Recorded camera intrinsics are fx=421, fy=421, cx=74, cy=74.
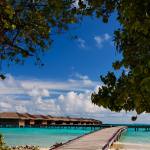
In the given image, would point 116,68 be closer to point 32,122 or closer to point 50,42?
Result: point 50,42

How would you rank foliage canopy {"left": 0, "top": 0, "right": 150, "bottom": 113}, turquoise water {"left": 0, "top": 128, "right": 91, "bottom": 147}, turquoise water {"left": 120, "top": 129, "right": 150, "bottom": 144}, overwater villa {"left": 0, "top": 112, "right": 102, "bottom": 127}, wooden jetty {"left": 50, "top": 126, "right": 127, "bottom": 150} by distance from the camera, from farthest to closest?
1. overwater villa {"left": 0, "top": 112, "right": 102, "bottom": 127}
2. turquoise water {"left": 120, "top": 129, "right": 150, "bottom": 144}
3. turquoise water {"left": 0, "top": 128, "right": 91, "bottom": 147}
4. wooden jetty {"left": 50, "top": 126, "right": 127, "bottom": 150}
5. foliage canopy {"left": 0, "top": 0, "right": 150, "bottom": 113}

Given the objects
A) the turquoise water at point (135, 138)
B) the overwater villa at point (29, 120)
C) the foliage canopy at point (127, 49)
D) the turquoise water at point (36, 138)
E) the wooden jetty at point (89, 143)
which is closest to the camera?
the foliage canopy at point (127, 49)

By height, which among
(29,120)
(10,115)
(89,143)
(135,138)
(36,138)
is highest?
(10,115)

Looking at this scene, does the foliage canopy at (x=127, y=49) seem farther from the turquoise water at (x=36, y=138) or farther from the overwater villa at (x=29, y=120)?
the overwater villa at (x=29, y=120)

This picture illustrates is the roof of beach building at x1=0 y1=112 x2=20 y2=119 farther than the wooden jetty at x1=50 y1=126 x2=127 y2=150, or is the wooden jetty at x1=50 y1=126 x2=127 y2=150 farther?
the roof of beach building at x1=0 y1=112 x2=20 y2=119

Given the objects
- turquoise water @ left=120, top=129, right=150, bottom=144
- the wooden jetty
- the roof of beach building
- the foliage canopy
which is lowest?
turquoise water @ left=120, top=129, right=150, bottom=144

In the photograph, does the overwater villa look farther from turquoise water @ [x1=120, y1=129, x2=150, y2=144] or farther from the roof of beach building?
turquoise water @ [x1=120, y1=129, x2=150, y2=144]

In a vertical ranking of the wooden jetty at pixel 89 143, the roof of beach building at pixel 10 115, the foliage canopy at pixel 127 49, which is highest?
the roof of beach building at pixel 10 115

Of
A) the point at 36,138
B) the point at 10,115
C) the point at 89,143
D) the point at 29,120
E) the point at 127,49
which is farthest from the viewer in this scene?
the point at 29,120

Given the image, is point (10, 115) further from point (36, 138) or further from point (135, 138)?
point (135, 138)

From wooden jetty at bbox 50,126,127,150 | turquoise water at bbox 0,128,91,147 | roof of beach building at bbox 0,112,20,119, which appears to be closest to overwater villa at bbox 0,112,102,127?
roof of beach building at bbox 0,112,20,119


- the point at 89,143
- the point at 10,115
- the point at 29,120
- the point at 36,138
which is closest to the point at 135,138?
the point at 36,138

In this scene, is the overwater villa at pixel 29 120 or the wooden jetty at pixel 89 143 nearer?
the wooden jetty at pixel 89 143

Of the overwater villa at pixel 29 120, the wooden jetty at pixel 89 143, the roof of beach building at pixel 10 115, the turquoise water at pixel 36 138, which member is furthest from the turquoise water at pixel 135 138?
the roof of beach building at pixel 10 115
